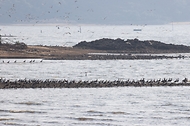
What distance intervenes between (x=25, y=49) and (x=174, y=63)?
16322 mm

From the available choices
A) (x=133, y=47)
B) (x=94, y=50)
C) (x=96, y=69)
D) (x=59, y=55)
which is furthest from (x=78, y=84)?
A: (x=133, y=47)

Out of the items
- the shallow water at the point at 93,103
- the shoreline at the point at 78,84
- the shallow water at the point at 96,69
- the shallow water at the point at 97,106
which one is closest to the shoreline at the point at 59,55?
the shallow water at the point at 96,69

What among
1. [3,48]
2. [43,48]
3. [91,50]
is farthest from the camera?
[91,50]

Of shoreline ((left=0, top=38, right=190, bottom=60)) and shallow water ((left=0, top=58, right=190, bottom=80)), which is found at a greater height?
shoreline ((left=0, top=38, right=190, bottom=60))

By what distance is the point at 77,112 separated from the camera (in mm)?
33656

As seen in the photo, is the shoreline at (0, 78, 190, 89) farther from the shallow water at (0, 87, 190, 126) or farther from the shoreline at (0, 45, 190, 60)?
the shoreline at (0, 45, 190, 60)

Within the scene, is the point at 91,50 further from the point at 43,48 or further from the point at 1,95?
the point at 1,95

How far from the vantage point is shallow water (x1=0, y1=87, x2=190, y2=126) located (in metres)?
31.4

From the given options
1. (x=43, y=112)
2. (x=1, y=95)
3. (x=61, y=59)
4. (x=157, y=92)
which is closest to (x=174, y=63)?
(x=61, y=59)

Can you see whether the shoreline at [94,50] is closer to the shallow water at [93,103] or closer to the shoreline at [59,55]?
the shoreline at [59,55]

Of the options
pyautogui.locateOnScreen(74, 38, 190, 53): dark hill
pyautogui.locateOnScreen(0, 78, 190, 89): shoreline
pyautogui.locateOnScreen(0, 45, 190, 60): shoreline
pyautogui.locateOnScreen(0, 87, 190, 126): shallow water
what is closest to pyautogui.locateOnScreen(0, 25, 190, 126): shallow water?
pyautogui.locateOnScreen(0, 87, 190, 126): shallow water

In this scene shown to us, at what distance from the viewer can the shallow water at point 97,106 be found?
3142cm

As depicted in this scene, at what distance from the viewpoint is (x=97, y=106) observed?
35.7 metres

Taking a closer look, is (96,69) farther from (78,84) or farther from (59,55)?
(59,55)
